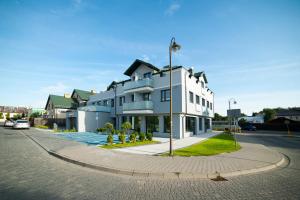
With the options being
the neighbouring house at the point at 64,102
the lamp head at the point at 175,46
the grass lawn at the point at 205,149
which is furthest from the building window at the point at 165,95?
the neighbouring house at the point at 64,102

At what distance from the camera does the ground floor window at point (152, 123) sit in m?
22.0

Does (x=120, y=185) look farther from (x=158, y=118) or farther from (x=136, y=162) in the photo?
(x=158, y=118)

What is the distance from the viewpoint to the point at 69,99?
4800cm

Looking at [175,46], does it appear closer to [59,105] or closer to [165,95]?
[165,95]

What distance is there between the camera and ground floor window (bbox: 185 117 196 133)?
2159 centimetres

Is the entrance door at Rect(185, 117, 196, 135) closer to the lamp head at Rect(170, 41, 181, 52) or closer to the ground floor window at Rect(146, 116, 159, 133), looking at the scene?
the ground floor window at Rect(146, 116, 159, 133)

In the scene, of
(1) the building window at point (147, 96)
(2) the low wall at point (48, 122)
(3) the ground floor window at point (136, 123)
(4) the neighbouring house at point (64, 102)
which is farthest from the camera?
(4) the neighbouring house at point (64, 102)

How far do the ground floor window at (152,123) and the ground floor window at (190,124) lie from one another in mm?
3931

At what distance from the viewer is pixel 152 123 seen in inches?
894

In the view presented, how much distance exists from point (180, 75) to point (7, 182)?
17.7 m

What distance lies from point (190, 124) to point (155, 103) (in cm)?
616

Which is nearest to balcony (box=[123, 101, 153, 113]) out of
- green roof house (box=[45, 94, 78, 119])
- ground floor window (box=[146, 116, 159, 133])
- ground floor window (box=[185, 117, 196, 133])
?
ground floor window (box=[146, 116, 159, 133])

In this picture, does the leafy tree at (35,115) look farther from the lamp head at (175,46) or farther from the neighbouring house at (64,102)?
the lamp head at (175,46)

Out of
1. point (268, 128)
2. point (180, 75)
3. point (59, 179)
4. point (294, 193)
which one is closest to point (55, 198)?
Answer: point (59, 179)
